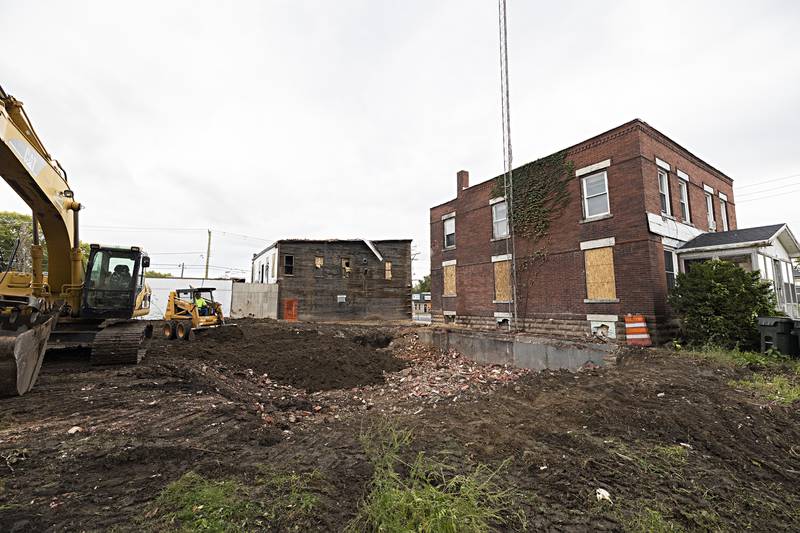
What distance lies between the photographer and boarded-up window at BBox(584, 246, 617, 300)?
1282 centimetres

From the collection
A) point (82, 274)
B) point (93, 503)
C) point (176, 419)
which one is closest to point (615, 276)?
point (176, 419)

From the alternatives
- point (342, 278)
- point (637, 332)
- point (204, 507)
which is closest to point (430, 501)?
point (204, 507)

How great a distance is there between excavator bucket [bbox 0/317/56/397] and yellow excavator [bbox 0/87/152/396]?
10mm

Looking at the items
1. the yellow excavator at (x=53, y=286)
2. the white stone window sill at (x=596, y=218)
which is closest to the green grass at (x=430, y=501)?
the yellow excavator at (x=53, y=286)

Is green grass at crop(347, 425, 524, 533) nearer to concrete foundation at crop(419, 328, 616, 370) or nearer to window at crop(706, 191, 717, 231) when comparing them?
concrete foundation at crop(419, 328, 616, 370)

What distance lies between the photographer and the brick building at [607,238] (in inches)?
482

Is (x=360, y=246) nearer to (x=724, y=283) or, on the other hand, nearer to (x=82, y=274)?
Result: (x=82, y=274)

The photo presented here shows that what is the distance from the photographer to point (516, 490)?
3.21 m

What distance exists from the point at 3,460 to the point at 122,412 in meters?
1.61

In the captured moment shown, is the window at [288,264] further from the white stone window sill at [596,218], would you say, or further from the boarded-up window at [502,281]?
the white stone window sill at [596,218]

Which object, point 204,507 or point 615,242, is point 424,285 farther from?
point 204,507

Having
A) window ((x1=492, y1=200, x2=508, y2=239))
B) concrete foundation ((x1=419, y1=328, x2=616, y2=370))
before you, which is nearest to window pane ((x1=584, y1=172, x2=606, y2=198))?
window ((x1=492, y1=200, x2=508, y2=239))

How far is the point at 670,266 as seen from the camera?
42.0 feet

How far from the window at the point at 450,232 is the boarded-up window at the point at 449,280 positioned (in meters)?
1.37
